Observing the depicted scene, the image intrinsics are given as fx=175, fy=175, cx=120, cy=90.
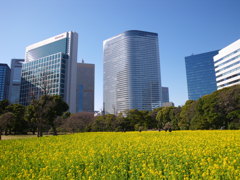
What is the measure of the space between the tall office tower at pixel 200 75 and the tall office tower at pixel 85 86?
304ft

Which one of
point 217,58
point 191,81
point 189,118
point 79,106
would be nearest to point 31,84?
point 79,106

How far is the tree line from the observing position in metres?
29.1

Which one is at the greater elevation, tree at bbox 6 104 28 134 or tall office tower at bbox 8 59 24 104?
tall office tower at bbox 8 59 24 104

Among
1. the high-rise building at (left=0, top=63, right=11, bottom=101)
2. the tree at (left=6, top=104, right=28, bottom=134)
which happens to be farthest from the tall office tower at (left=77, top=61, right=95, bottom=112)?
the tree at (left=6, top=104, right=28, bottom=134)

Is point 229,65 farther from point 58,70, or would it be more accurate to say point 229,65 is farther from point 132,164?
point 132,164

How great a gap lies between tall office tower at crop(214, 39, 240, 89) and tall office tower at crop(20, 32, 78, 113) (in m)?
68.0

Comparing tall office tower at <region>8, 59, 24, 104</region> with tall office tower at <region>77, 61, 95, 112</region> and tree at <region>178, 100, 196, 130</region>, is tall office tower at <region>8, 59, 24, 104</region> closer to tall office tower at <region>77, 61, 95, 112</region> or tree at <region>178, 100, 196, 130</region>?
tall office tower at <region>77, 61, 95, 112</region>

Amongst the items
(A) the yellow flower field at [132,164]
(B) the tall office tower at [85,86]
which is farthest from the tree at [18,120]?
(B) the tall office tower at [85,86]

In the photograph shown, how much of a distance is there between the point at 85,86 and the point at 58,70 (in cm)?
7548

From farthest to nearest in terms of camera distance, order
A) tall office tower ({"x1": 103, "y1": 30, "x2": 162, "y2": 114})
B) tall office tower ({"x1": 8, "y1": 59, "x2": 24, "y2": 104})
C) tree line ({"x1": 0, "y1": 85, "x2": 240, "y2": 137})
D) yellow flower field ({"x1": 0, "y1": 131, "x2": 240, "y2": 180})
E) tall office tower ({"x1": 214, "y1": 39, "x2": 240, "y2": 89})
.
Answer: tall office tower ({"x1": 103, "y1": 30, "x2": 162, "y2": 114})
tall office tower ({"x1": 8, "y1": 59, "x2": 24, "y2": 104})
tall office tower ({"x1": 214, "y1": 39, "x2": 240, "y2": 89})
tree line ({"x1": 0, "y1": 85, "x2": 240, "y2": 137})
yellow flower field ({"x1": 0, "y1": 131, "x2": 240, "y2": 180})

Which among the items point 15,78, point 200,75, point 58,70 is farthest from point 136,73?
point 15,78

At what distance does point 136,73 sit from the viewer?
522ft

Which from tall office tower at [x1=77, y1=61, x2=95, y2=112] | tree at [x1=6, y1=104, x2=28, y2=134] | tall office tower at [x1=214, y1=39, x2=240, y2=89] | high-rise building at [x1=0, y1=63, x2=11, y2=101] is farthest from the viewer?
tall office tower at [x1=77, y1=61, x2=95, y2=112]

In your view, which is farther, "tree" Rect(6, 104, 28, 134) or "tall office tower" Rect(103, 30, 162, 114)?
"tall office tower" Rect(103, 30, 162, 114)
